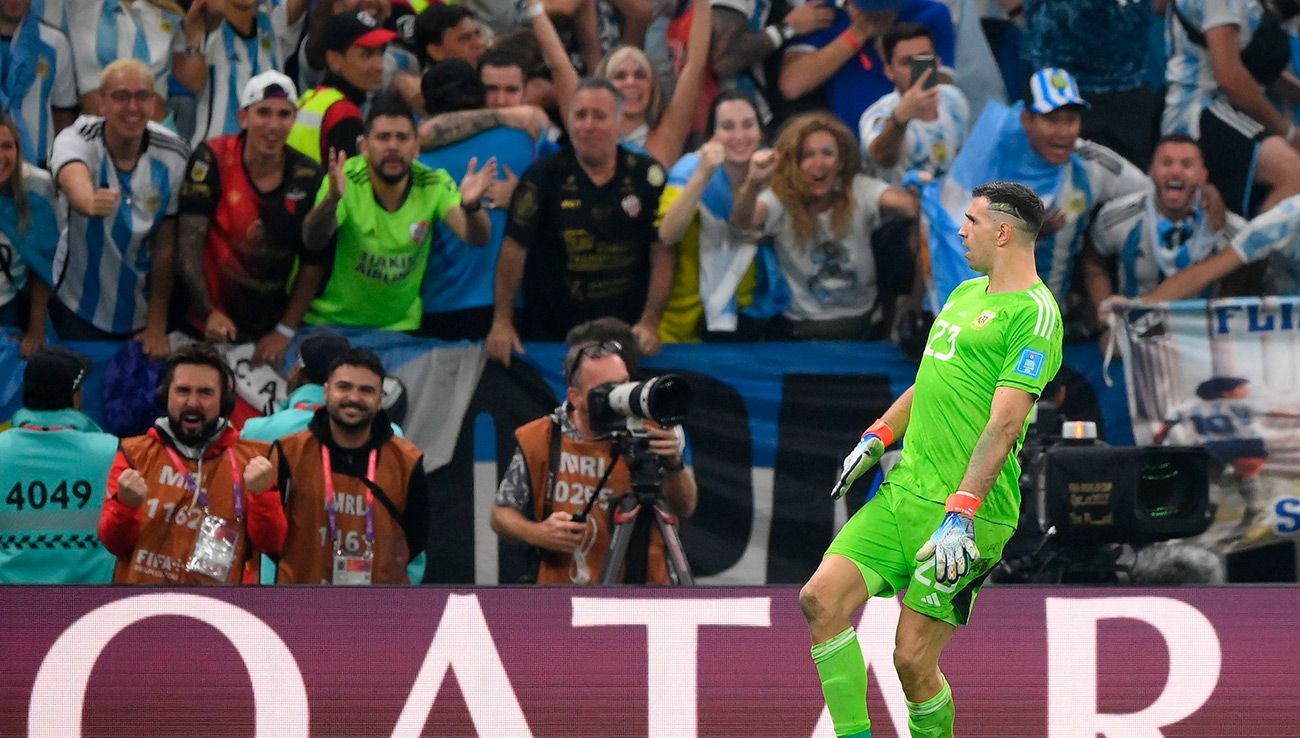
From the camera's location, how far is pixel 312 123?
9.66m

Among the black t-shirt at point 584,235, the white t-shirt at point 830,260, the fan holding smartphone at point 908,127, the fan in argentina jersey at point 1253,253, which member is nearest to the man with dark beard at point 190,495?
the black t-shirt at point 584,235

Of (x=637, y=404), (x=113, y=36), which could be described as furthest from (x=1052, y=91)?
(x=113, y=36)

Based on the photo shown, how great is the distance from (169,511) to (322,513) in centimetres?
61

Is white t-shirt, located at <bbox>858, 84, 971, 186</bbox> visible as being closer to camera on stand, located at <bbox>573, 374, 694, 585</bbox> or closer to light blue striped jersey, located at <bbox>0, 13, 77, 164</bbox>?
camera on stand, located at <bbox>573, 374, 694, 585</bbox>

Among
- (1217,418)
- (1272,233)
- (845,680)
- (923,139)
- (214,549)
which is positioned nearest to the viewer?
(845,680)

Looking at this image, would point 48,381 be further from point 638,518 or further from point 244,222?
point 638,518

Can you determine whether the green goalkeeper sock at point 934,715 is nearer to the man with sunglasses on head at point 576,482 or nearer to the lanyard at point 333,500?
the man with sunglasses on head at point 576,482

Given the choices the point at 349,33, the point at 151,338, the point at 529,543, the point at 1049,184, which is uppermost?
the point at 349,33

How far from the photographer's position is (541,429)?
807cm

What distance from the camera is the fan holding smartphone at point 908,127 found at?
9.69 meters

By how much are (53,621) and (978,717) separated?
3312 mm

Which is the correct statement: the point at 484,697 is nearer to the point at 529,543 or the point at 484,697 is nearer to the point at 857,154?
the point at 529,543

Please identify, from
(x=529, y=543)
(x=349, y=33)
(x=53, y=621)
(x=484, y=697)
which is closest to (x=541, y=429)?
(x=529, y=543)

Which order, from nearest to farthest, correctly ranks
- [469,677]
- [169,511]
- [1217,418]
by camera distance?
[469,677] → [169,511] → [1217,418]
